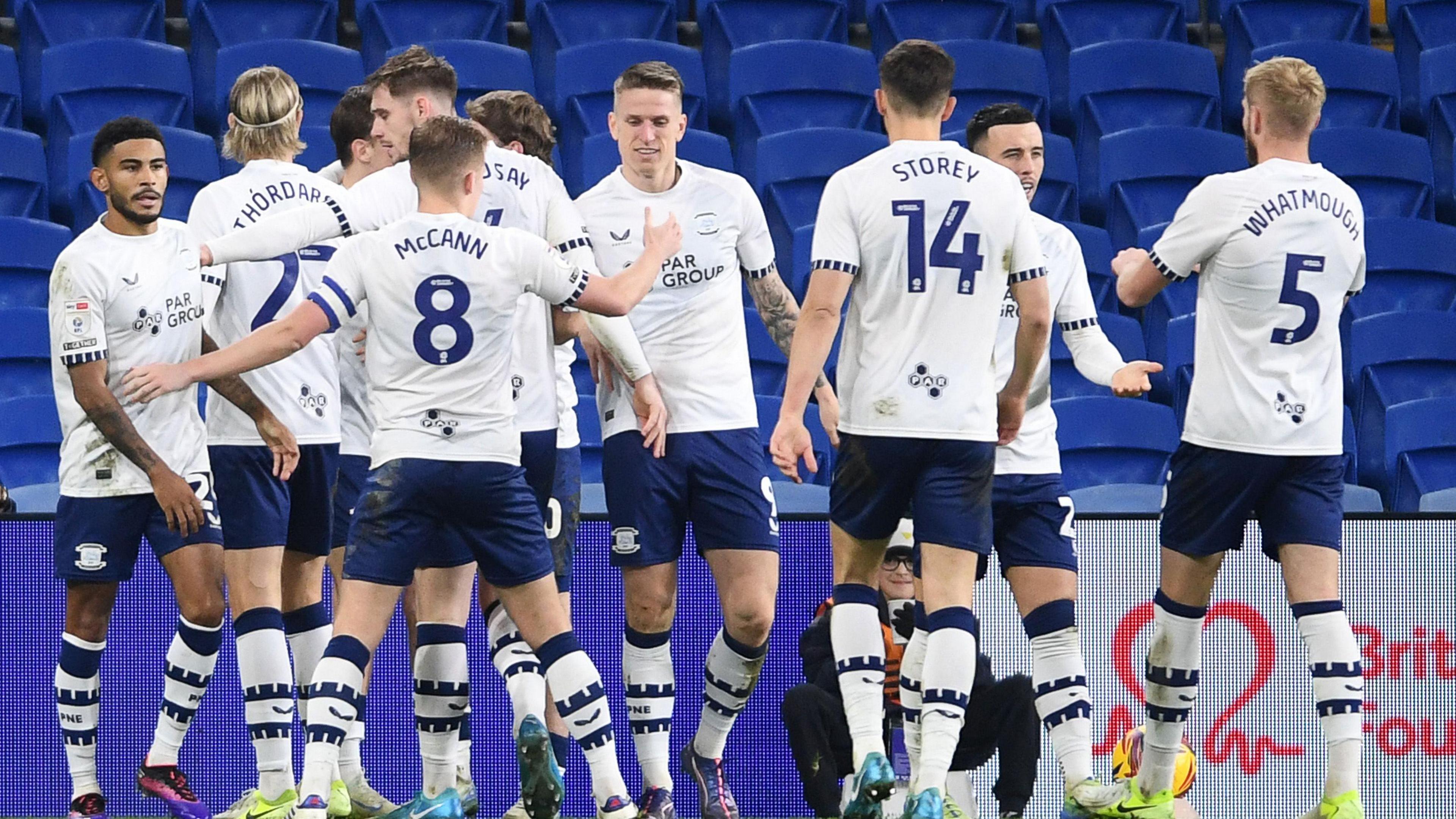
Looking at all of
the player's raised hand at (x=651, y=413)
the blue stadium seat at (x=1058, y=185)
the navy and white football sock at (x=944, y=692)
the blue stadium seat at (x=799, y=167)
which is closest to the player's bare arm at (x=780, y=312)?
the player's raised hand at (x=651, y=413)

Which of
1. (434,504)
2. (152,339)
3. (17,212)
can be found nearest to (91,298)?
(152,339)

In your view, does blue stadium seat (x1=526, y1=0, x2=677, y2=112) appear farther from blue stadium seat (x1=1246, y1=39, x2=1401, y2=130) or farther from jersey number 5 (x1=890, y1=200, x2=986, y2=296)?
jersey number 5 (x1=890, y1=200, x2=986, y2=296)

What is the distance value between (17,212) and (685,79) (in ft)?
11.9

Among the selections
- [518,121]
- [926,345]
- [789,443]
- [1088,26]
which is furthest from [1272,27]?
[789,443]

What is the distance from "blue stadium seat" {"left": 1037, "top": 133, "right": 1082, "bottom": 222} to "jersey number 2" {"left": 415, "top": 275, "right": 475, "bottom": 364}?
511cm

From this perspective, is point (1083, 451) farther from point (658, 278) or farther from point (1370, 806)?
point (658, 278)

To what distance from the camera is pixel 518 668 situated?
21.2 feet

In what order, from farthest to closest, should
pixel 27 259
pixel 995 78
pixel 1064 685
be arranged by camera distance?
1. pixel 995 78
2. pixel 27 259
3. pixel 1064 685

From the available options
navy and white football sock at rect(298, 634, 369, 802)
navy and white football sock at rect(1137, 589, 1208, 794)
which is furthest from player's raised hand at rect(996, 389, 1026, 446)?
navy and white football sock at rect(298, 634, 369, 802)

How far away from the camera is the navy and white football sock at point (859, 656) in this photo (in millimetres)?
5879

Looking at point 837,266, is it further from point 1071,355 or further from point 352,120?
point 1071,355

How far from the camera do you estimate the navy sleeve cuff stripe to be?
227 inches

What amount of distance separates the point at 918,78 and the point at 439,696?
2.48m

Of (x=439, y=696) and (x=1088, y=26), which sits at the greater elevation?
(x=1088, y=26)
